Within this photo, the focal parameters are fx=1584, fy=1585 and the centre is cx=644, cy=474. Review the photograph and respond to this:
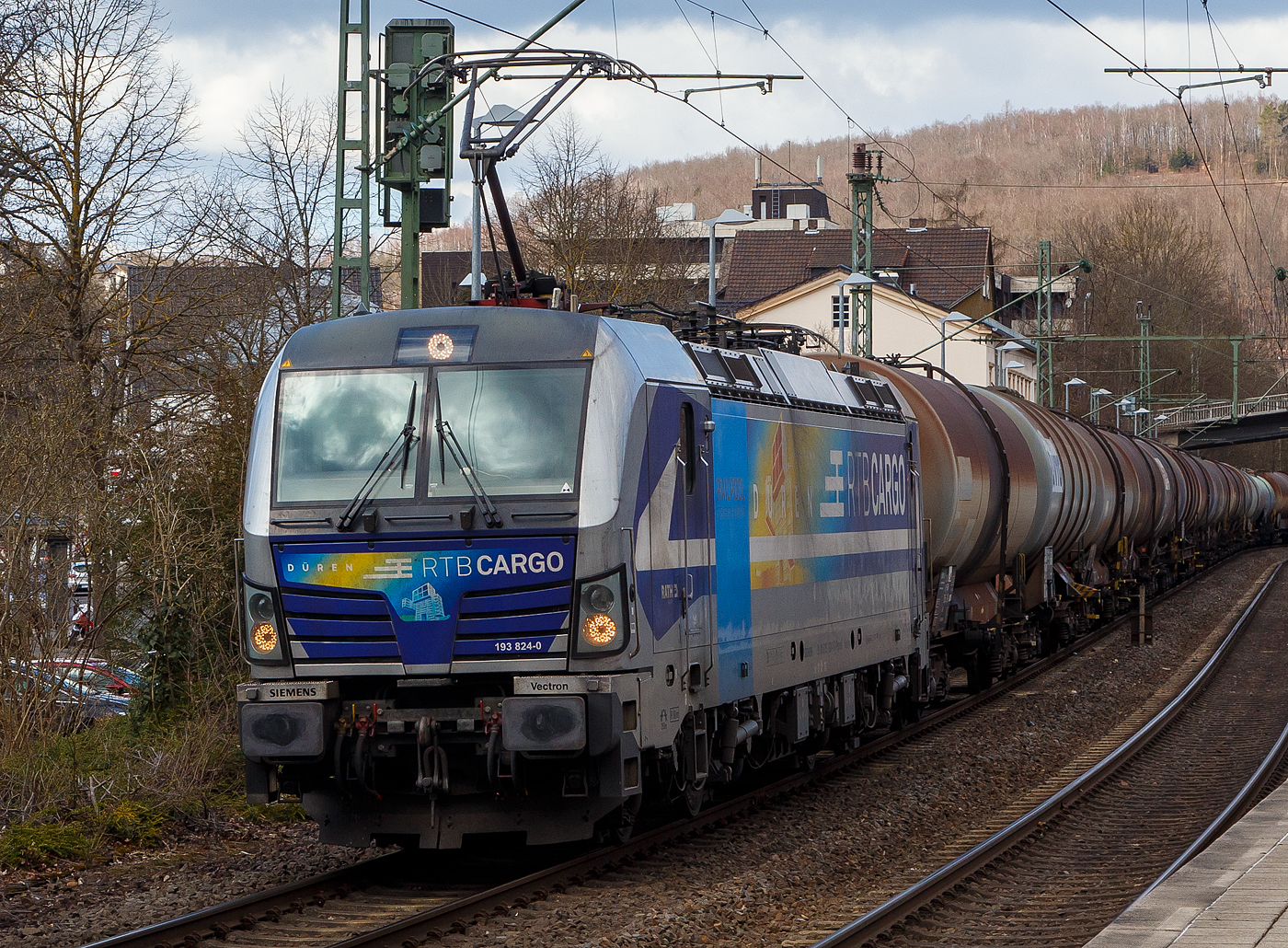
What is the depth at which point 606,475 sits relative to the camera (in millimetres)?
8688

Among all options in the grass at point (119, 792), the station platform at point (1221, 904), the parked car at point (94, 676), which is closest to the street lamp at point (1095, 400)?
the parked car at point (94, 676)

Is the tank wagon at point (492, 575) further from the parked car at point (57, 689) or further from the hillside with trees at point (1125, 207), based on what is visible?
the hillside with trees at point (1125, 207)

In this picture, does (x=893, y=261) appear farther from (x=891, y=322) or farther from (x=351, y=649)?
(x=351, y=649)

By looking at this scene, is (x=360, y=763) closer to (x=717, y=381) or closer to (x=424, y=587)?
(x=424, y=587)

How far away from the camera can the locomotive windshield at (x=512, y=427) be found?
873 cm

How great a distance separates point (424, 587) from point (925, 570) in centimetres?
840

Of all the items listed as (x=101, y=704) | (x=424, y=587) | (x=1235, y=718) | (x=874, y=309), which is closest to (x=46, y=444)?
(x=101, y=704)

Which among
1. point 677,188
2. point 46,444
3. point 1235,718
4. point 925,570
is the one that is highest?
point 677,188

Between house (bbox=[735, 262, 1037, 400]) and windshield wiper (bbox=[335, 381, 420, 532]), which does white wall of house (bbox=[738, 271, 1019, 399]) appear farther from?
windshield wiper (bbox=[335, 381, 420, 532])

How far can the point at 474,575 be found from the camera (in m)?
8.62

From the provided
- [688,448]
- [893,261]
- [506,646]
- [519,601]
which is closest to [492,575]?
[519,601]

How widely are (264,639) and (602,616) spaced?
1.97m

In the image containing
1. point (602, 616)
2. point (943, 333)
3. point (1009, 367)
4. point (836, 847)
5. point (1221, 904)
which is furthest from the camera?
point (1009, 367)

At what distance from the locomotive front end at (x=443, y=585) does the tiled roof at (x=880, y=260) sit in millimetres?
64165
